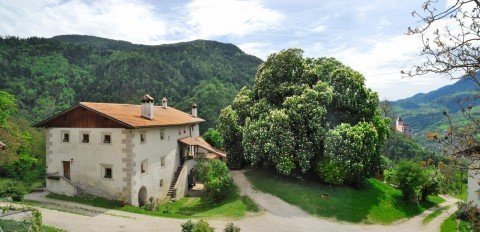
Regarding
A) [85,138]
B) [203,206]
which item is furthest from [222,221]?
[85,138]

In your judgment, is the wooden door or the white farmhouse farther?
the wooden door

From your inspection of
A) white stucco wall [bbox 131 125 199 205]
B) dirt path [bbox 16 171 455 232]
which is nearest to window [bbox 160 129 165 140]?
white stucco wall [bbox 131 125 199 205]

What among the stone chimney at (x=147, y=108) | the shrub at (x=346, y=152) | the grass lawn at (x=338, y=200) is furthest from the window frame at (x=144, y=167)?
the shrub at (x=346, y=152)

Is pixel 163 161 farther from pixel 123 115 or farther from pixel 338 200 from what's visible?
pixel 338 200

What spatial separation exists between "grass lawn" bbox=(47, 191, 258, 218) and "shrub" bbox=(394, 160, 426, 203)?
58.8ft

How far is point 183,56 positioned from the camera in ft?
538

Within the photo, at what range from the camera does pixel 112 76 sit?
407ft

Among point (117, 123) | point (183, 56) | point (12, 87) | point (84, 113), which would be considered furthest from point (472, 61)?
point (183, 56)

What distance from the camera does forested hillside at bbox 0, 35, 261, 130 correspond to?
332 ft

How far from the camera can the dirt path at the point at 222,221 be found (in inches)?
926

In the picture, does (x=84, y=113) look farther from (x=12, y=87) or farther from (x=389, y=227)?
(x=12, y=87)

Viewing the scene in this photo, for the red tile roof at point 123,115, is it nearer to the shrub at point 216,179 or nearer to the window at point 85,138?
the window at point 85,138

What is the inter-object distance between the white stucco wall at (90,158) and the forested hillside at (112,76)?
2167 inches

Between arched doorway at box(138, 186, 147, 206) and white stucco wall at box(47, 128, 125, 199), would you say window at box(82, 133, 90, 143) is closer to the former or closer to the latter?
white stucco wall at box(47, 128, 125, 199)
